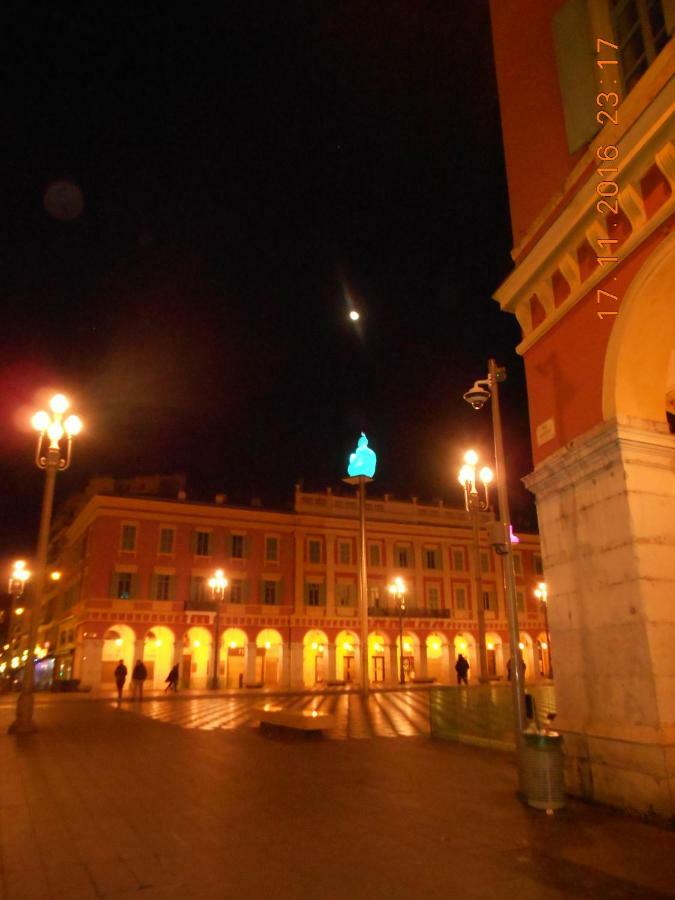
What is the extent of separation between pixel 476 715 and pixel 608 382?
304 inches

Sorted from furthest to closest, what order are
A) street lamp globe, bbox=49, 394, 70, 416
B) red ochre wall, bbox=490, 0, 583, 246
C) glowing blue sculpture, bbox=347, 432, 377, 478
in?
1. glowing blue sculpture, bbox=347, 432, 377, 478
2. street lamp globe, bbox=49, 394, 70, 416
3. red ochre wall, bbox=490, 0, 583, 246

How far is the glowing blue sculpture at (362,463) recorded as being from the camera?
3501cm

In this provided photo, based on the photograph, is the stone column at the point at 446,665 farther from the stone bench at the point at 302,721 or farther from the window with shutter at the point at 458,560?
Answer: the stone bench at the point at 302,721

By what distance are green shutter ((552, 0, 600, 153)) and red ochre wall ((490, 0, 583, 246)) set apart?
0.34 meters

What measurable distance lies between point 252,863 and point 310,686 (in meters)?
41.2

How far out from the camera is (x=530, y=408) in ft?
32.1

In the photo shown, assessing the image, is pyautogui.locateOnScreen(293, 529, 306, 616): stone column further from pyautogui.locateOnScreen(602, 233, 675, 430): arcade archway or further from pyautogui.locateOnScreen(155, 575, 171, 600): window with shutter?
pyautogui.locateOnScreen(602, 233, 675, 430): arcade archway

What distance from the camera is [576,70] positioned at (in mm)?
9336

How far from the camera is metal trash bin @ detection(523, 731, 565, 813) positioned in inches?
283

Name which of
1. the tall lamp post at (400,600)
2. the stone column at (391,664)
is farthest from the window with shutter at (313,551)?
the stone column at (391,664)

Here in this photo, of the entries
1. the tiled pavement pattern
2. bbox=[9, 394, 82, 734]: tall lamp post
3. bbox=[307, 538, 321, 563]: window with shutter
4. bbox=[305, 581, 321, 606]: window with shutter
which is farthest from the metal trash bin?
bbox=[307, 538, 321, 563]: window with shutter

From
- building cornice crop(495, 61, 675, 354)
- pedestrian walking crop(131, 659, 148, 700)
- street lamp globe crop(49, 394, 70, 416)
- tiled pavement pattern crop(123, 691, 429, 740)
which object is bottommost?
tiled pavement pattern crop(123, 691, 429, 740)

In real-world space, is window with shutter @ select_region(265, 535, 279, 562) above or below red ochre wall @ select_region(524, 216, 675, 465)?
above

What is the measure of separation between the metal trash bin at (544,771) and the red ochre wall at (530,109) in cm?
709
